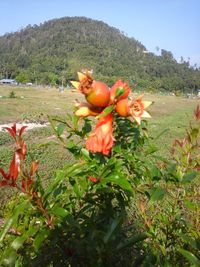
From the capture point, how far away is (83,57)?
102 metres

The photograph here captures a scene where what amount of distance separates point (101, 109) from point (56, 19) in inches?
6200

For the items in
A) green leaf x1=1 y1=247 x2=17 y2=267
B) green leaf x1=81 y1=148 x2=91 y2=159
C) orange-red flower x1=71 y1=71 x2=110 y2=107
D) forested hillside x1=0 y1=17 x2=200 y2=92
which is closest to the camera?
green leaf x1=1 y1=247 x2=17 y2=267

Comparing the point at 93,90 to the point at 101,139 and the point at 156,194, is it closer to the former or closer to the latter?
the point at 101,139

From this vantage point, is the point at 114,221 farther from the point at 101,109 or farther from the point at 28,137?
the point at 28,137

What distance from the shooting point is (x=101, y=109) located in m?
1.02

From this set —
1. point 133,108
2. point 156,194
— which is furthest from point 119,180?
point 133,108

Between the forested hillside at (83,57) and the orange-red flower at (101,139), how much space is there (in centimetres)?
6050

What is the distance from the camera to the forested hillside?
251 ft

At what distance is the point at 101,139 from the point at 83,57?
4072 inches

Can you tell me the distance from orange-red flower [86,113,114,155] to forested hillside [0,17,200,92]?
60.5m

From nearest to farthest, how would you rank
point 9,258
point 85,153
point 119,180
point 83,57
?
point 9,258 < point 119,180 < point 85,153 < point 83,57

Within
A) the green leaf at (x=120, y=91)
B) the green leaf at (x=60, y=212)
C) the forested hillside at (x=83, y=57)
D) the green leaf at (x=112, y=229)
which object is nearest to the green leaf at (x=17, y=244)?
the green leaf at (x=60, y=212)

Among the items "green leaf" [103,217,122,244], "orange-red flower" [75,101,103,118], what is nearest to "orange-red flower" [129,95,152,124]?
"orange-red flower" [75,101,103,118]

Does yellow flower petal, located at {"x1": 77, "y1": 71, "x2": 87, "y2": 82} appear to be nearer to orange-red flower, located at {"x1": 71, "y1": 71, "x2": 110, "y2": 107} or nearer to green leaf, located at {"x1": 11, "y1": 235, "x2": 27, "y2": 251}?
orange-red flower, located at {"x1": 71, "y1": 71, "x2": 110, "y2": 107}
